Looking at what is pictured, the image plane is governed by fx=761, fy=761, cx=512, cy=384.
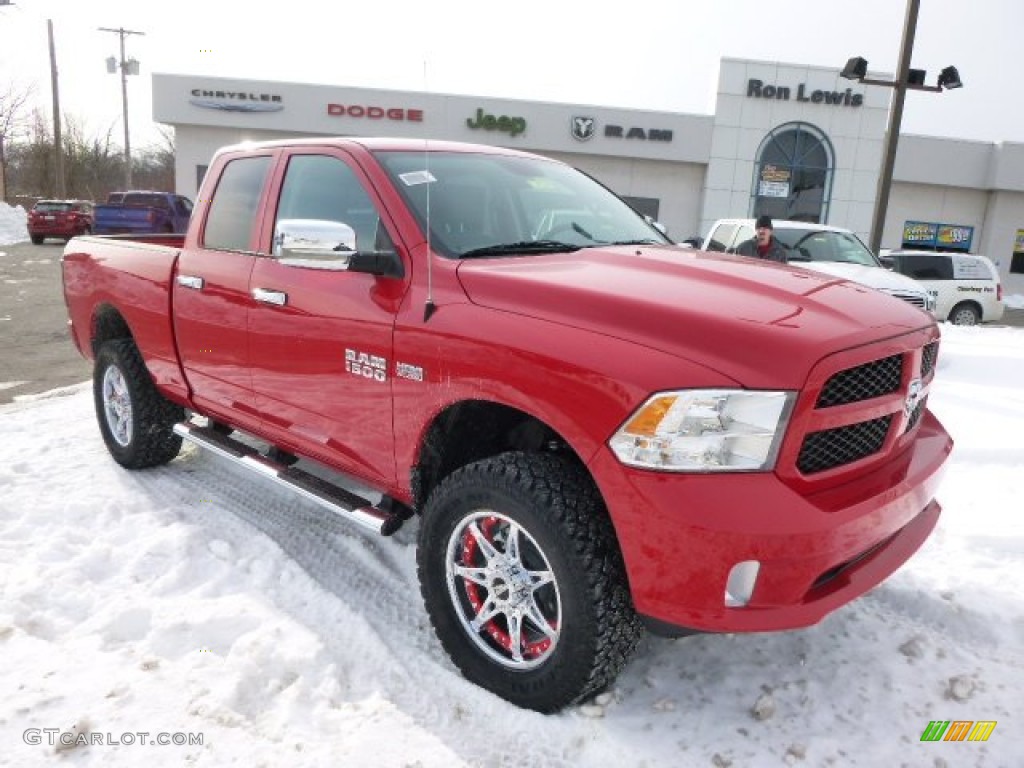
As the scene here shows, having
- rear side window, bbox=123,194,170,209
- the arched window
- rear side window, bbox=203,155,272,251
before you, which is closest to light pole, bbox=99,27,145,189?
rear side window, bbox=123,194,170,209

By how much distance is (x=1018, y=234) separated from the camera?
93.8 feet

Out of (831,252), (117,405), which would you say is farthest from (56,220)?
(831,252)

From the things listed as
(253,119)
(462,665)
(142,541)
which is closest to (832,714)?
(462,665)

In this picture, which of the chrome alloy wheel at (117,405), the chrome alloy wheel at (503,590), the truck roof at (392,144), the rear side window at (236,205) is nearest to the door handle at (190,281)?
the rear side window at (236,205)

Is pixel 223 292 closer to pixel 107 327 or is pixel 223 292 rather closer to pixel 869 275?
pixel 107 327

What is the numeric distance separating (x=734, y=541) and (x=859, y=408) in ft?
2.02

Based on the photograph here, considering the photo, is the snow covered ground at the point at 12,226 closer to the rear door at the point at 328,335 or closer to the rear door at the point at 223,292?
the rear door at the point at 223,292

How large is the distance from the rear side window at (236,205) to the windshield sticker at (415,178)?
40.1 inches

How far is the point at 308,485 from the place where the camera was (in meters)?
3.42

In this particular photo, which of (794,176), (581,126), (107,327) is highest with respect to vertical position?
(581,126)

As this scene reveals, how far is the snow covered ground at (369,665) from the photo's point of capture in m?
2.39

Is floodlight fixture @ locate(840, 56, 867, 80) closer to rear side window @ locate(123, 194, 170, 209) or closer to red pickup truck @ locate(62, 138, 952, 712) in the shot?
red pickup truck @ locate(62, 138, 952, 712)

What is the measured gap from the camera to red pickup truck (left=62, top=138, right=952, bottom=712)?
208 cm

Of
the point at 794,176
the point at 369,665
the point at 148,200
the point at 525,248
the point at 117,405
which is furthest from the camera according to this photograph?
the point at 794,176
